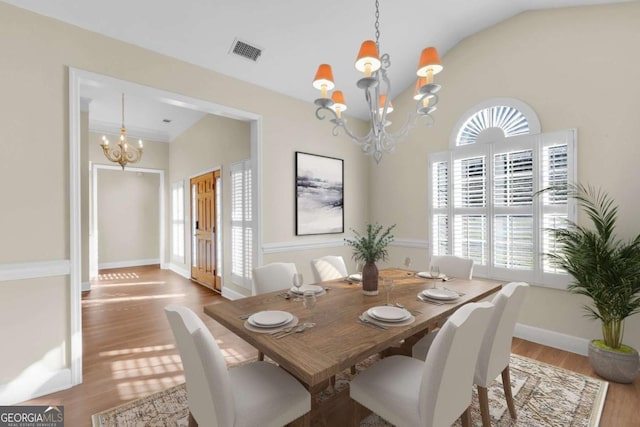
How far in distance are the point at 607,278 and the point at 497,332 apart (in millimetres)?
1519

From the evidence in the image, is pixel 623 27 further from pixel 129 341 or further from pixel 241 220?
pixel 129 341

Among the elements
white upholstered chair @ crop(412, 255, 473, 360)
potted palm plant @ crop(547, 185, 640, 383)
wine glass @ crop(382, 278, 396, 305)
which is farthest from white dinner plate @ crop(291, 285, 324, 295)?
potted palm plant @ crop(547, 185, 640, 383)

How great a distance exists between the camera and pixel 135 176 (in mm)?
7387

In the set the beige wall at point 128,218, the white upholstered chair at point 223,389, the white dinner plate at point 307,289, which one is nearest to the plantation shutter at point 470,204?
the white dinner plate at point 307,289

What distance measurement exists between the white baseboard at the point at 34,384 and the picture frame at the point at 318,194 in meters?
2.56

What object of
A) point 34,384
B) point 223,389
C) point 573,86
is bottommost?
point 34,384

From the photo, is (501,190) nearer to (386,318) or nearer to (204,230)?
(386,318)

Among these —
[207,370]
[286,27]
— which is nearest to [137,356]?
[207,370]

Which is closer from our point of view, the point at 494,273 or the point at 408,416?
the point at 408,416

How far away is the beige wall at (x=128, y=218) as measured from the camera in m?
6.96

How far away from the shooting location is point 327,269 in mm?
2875

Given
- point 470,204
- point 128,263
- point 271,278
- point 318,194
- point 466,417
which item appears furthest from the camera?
point 128,263

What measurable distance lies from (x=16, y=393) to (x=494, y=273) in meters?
4.42

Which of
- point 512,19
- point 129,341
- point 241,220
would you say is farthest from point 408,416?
point 512,19
